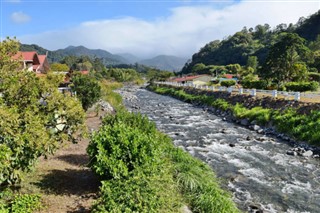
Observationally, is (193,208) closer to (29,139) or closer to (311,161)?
(29,139)

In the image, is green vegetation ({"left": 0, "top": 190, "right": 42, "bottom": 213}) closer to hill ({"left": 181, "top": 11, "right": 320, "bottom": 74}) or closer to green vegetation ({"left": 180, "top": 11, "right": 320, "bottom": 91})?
green vegetation ({"left": 180, "top": 11, "right": 320, "bottom": 91})

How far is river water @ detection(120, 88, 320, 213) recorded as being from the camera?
10.8 meters

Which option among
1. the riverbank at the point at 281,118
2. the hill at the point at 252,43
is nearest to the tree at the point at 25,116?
the riverbank at the point at 281,118

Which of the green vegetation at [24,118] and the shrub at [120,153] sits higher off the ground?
the green vegetation at [24,118]

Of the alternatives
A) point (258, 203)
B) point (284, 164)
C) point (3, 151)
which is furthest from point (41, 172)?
point (284, 164)

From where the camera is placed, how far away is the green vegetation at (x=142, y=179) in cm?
627

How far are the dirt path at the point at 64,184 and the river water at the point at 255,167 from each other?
539 cm

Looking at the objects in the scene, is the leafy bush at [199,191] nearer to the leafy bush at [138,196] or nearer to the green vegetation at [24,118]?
the leafy bush at [138,196]

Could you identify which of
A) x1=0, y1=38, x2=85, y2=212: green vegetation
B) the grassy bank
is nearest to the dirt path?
x1=0, y1=38, x2=85, y2=212: green vegetation

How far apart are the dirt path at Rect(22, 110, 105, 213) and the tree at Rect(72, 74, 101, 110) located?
1272 centimetres

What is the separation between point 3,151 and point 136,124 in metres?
6.38

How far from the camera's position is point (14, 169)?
6.55m

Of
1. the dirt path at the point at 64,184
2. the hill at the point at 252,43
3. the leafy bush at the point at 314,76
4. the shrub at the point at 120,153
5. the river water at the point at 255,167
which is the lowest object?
the river water at the point at 255,167

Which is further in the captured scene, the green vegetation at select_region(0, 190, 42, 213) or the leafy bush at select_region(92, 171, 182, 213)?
the green vegetation at select_region(0, 190, 42, 213)
